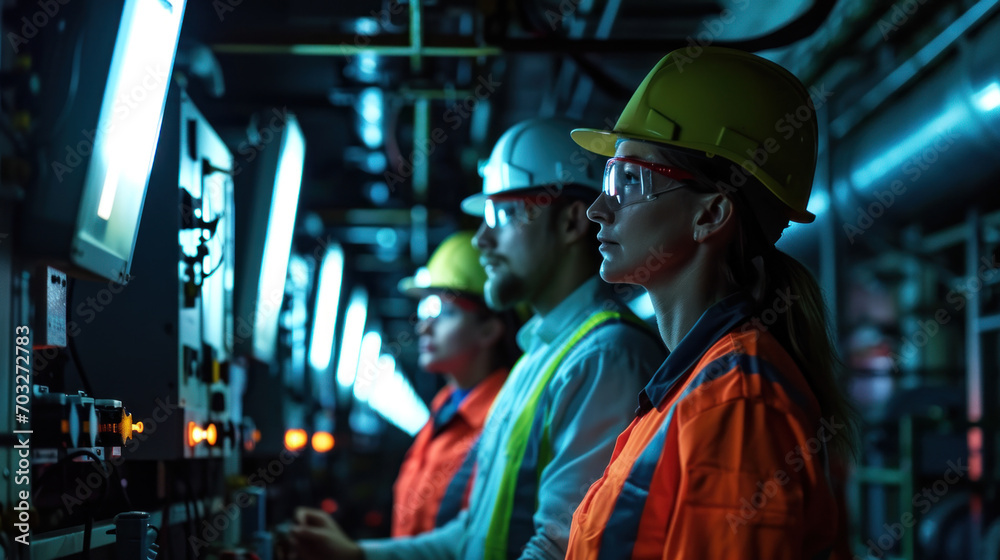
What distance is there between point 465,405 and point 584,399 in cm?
210

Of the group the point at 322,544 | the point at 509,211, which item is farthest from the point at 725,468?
the point at 322,544

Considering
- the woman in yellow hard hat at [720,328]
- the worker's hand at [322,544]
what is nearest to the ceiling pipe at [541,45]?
the woman in yellow hard hat at [720,328]

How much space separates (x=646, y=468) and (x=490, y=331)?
3.30 meters

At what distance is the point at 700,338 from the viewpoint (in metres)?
1.66

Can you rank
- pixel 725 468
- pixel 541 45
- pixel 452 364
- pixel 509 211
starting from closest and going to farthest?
pixel 725 468 < pixel 509 211 < pixel 541 45 < pixel 452 364

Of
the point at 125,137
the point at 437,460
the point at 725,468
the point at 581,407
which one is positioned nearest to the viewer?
the point at 725,468

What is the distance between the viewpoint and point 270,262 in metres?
3.52

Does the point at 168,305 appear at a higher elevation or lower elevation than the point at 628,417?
higher

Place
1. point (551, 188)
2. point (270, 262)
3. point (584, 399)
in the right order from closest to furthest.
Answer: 1. point (584, 399)
2. point (551, 188)
3. point (270, 262)

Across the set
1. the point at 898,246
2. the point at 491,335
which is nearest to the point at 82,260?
the point at 491,335

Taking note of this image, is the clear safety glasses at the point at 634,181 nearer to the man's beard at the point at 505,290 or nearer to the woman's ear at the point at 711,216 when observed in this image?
the woman's ear at the point at 711,216

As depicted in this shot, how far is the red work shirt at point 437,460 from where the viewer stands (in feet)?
14.4

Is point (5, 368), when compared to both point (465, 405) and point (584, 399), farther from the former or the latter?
point (465, 405)

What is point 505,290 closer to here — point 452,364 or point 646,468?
point 646,468
